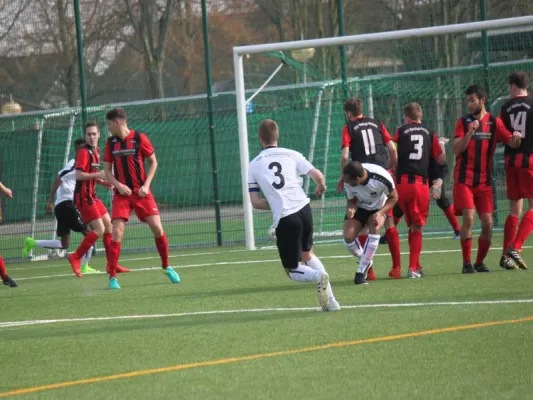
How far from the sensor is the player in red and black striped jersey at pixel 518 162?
12.3 m

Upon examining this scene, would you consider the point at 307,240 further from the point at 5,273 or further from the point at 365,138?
the point at 5,273

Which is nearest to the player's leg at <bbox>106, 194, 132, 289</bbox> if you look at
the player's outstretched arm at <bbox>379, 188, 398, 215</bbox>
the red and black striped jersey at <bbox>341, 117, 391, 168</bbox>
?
the red and black striped jersey at <bbox>341, 117, 391, 168</bbox>

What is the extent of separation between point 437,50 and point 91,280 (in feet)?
28.2

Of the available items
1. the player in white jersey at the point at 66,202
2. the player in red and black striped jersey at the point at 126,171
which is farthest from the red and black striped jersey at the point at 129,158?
the player in white jersey at the point at 66,202

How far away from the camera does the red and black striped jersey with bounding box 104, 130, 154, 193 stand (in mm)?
13289

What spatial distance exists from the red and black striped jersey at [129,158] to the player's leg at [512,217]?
13.6 ft

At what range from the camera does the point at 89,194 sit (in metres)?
15.6

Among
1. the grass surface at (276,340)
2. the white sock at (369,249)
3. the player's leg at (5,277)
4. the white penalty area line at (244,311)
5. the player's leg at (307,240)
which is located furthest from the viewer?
the player's leg at (5,277)

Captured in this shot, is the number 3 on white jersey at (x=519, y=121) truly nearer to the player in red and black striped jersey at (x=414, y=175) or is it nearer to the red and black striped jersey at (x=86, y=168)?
the player in red and black striped jersey at (x=414, y=175)

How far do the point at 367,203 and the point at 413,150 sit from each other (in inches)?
41.2

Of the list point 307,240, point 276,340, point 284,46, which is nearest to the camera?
point 276,340

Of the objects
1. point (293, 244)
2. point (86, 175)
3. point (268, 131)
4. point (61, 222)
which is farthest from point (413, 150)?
point (61, 222)

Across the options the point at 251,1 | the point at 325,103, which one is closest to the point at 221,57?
the point at 251,1

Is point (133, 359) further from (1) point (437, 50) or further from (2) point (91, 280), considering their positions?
(1) point (437, 50)
